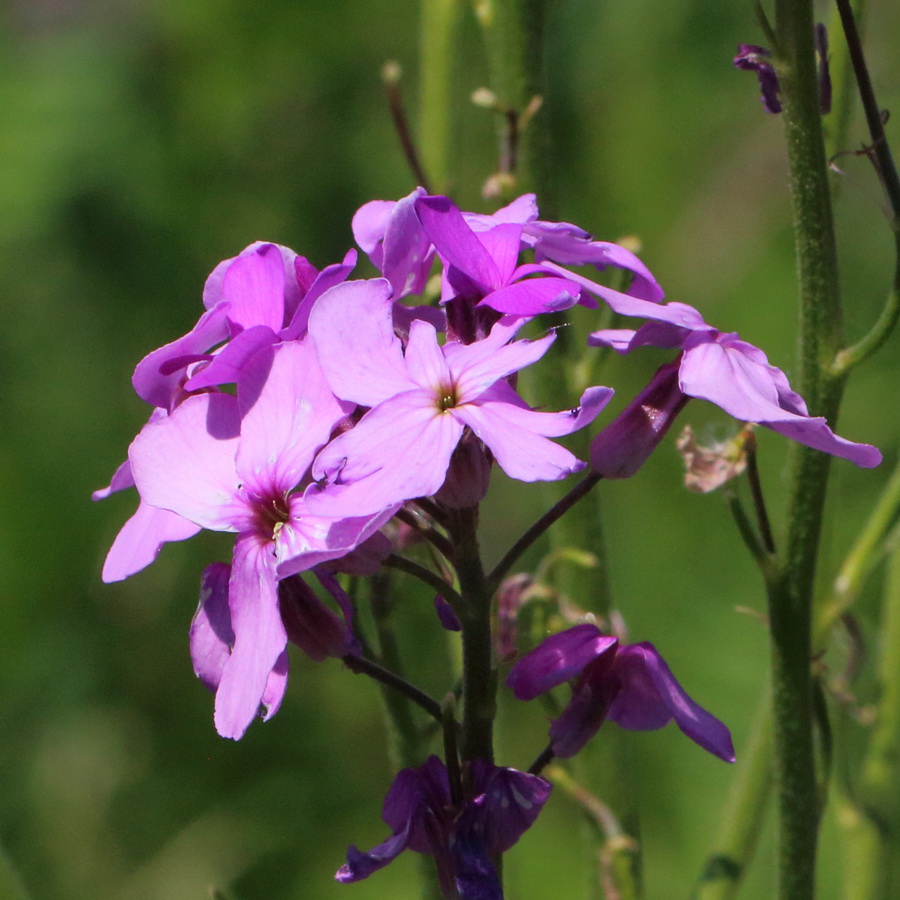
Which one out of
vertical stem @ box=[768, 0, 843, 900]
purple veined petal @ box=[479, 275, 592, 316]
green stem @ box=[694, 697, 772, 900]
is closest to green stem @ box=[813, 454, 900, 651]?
green stem @ box=[694, 697, 772, 900]

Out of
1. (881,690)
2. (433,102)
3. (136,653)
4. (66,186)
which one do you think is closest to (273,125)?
(66,186)

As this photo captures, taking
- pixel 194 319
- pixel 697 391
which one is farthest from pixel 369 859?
pixel 194 319

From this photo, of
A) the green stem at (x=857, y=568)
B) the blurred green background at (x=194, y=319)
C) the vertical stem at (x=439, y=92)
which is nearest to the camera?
the green stem at (x=857, y=568)

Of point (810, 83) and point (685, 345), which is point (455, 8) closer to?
point (810, 83)

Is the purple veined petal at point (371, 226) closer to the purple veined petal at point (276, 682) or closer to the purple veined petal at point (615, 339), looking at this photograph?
the purple veined petal at point (615, 339)

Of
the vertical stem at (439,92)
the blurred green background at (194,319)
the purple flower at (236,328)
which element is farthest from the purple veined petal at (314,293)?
the blurred green background at (194,319)

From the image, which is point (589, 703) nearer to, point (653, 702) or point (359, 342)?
point (653, 702)
